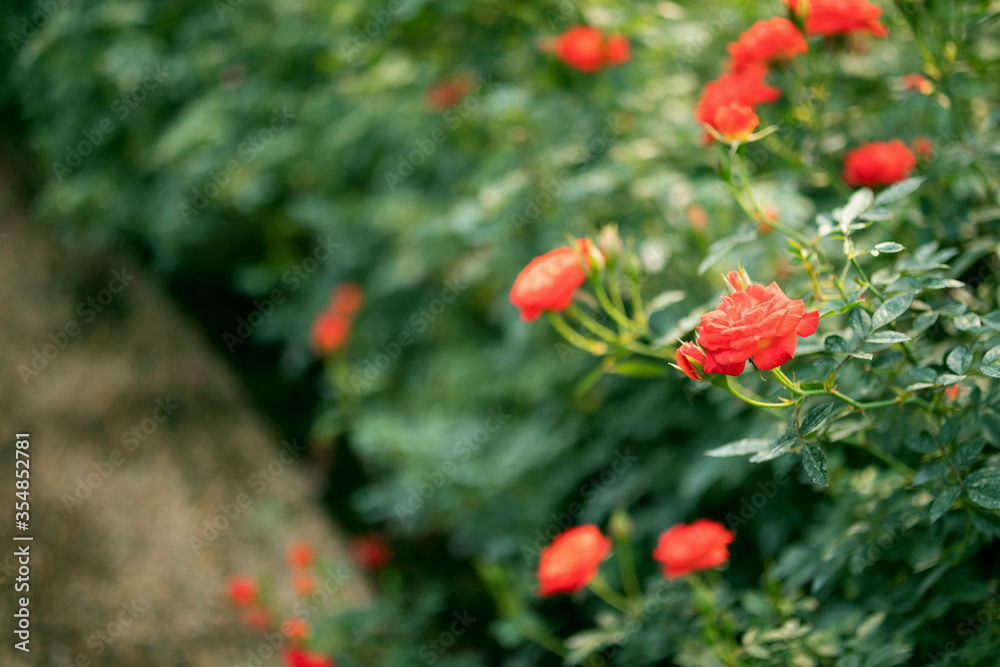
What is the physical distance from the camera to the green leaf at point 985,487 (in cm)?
95

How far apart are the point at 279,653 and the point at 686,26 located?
2545 millimetres

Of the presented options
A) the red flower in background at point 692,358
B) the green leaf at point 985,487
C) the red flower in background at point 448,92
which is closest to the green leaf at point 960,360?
the green leaf at point 985,487

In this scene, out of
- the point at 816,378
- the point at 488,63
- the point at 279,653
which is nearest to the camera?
the point at 816,378

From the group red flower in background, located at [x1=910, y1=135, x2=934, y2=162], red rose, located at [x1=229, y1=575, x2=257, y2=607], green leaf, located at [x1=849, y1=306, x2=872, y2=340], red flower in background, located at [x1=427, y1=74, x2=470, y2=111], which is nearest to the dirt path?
red rose, located at [x1=229, y1=575, x2=257, y2=607]

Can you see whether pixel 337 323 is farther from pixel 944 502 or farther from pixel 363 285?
pixel 944 502

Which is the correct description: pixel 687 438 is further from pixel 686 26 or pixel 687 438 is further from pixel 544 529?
pixel 686 26

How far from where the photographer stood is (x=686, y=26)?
207cm

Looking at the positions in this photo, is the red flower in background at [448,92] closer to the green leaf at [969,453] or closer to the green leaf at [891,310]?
the green leaf at [891,310]

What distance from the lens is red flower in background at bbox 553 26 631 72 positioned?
183cm

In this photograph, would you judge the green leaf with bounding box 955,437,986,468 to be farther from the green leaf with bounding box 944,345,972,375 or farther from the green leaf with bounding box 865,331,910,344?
the green leaf with bounding box 865,331,910,344

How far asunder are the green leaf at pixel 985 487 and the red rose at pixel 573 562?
66 centimetres

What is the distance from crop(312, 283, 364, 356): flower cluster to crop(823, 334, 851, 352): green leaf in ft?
6.63

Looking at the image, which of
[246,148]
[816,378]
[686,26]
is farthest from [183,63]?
[816,378]

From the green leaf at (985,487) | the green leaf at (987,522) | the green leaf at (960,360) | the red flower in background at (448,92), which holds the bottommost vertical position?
the green leaf at (987,522)
